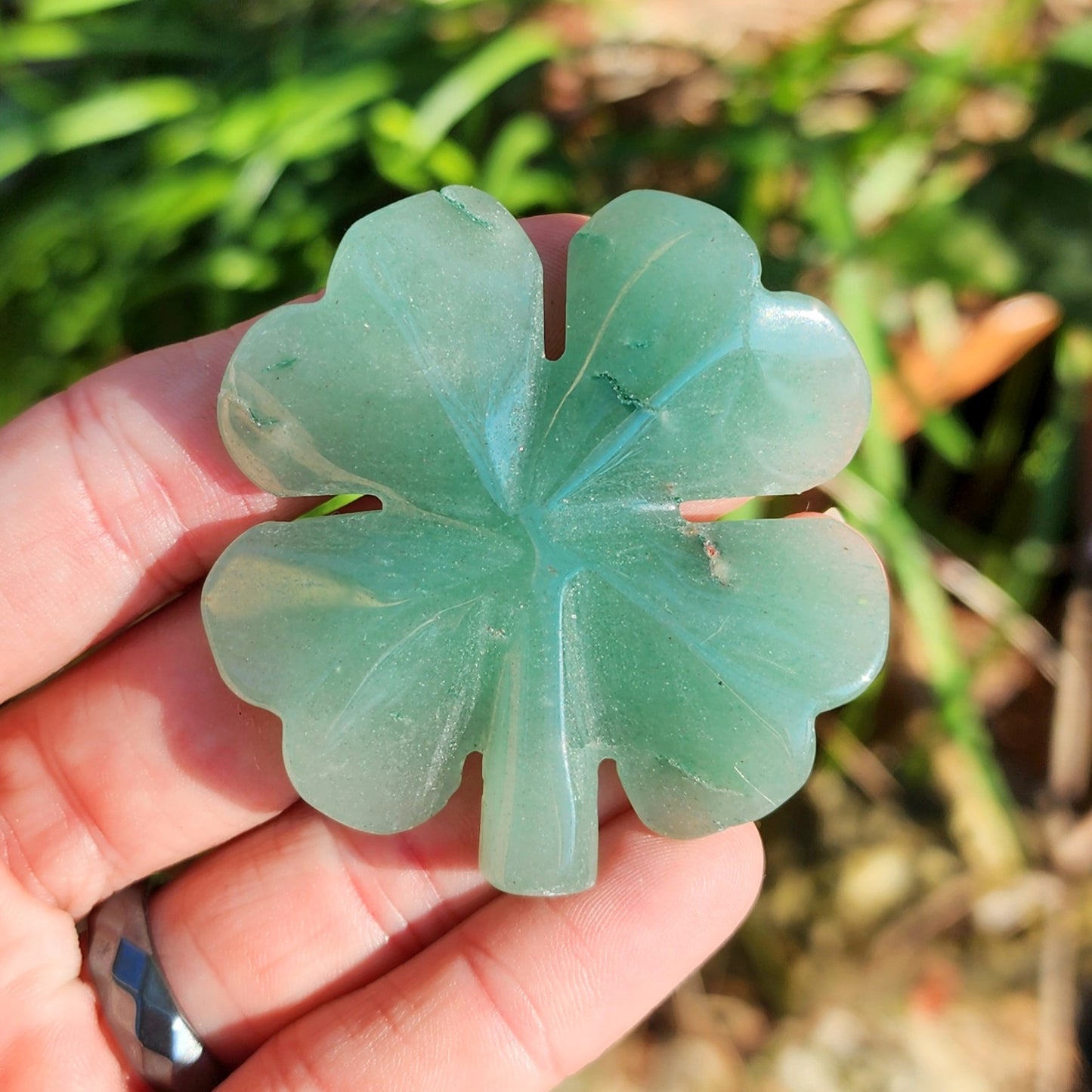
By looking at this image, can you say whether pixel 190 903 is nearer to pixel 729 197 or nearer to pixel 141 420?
pixel 141 420

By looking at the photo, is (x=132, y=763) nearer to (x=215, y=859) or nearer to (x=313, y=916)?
(x=215, y=859)

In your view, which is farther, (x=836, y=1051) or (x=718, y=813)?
(x=836, y=1051)

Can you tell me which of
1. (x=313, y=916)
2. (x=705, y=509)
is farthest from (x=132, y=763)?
(x=705, y=509)

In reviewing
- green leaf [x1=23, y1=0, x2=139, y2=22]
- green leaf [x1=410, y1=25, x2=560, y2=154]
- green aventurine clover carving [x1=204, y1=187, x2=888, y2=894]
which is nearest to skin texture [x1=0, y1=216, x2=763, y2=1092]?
green aventurine clover carving [x1=204, y1=187, x2=888, y2=894]

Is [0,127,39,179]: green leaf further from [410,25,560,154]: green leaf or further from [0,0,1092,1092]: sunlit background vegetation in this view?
[410,25,560,154]: green leaf

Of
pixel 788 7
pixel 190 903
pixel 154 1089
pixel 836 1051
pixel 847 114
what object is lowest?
pixel 836 1051

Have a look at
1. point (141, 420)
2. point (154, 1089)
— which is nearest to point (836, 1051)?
point (154, 1089)
